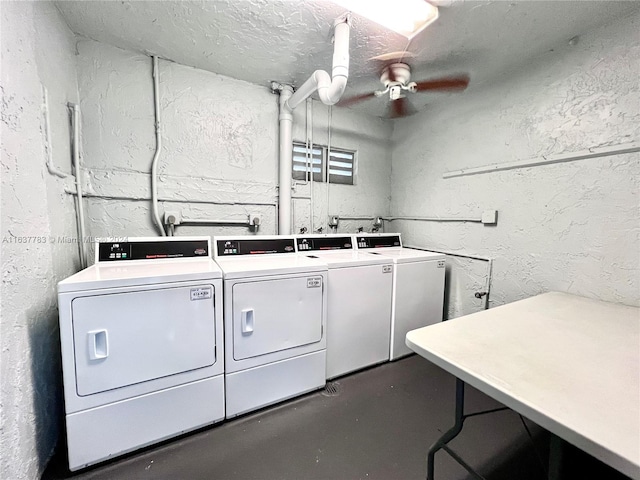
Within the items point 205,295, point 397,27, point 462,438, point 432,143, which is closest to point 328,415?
point 462,438

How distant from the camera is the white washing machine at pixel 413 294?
2176mm

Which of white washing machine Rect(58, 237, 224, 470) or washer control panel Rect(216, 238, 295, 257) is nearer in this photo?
white washing machine Rect(58, 237, 224, 470)

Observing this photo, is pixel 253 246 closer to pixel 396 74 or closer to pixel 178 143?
pixel 178 143

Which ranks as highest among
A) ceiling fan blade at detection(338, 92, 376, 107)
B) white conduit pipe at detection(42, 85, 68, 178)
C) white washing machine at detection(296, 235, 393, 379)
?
ceiling fan blade at detection(338, 92, 376, 107)

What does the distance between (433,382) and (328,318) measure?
0.94 m

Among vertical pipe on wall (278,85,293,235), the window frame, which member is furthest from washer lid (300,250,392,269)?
the window frame

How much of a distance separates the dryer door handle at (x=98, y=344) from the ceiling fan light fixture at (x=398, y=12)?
6.77 ft

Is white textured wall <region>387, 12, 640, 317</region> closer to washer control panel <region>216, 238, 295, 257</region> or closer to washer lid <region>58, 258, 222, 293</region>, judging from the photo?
washer control panel <region>216, 238, 295, 257</region>

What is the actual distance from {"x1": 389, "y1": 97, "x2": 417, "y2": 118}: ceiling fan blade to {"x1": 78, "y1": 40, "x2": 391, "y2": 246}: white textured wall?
758mm

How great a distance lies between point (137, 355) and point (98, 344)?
17 centimetres

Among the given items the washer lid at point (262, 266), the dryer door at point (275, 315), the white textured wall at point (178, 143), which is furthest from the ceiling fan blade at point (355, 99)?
the dryer door at point (275, 315)

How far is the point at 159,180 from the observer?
2086mm

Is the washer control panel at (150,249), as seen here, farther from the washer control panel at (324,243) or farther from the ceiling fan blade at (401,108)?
the ceiling fan blade at (401,108)

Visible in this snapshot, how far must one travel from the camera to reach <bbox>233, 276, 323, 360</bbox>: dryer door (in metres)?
1.52
